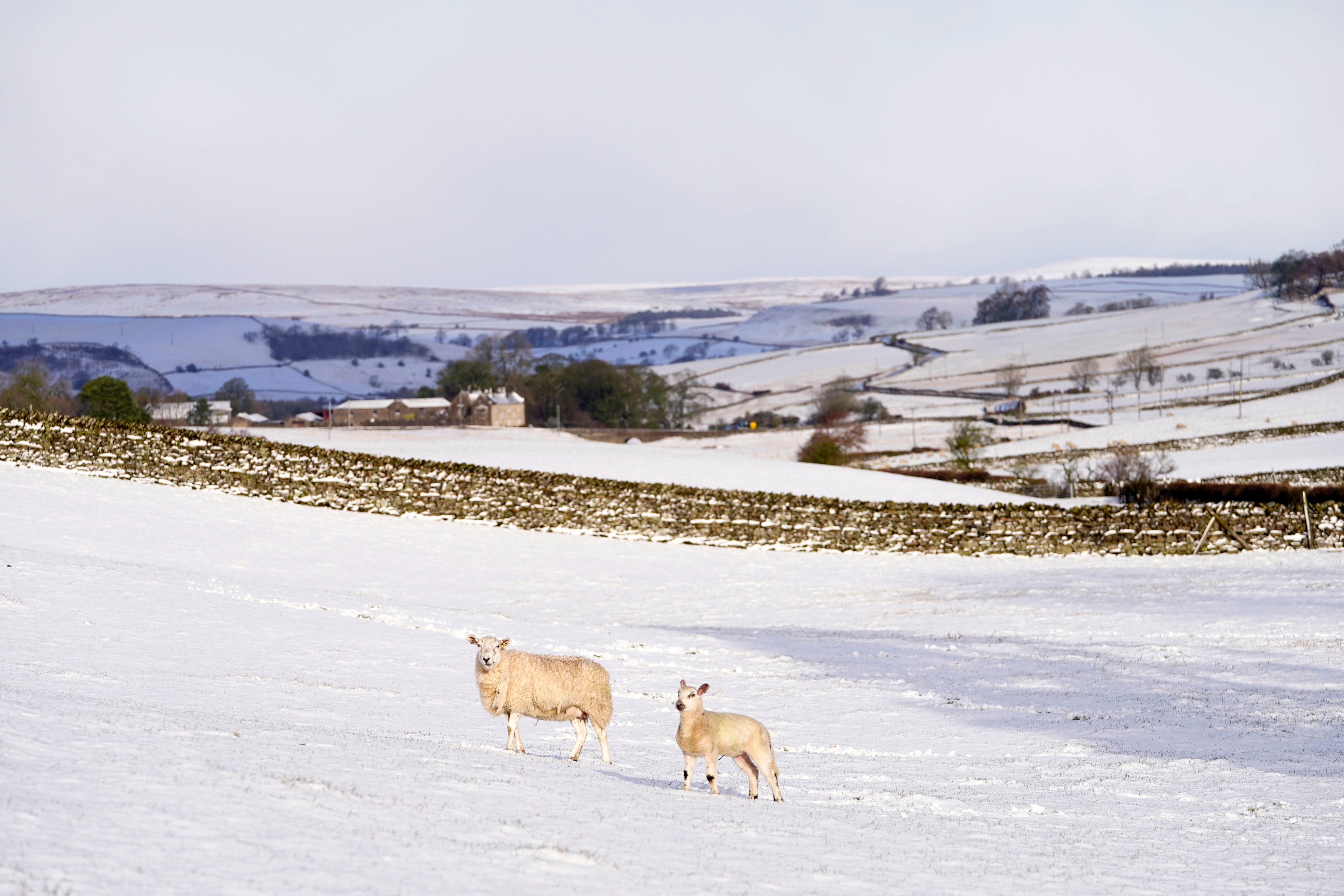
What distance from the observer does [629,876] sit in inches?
267

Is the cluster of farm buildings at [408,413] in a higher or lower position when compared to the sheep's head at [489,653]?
higher

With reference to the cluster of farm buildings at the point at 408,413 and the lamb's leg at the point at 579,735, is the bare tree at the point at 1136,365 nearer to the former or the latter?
the cluster of farm buildings at the point at 408,413

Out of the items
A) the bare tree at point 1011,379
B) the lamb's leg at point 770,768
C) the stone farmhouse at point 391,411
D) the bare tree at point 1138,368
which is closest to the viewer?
the lamb's leg at point 770,768

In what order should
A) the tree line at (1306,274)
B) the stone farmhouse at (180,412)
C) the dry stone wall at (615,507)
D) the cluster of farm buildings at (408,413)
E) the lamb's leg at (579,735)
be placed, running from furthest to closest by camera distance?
the tree line at (1306,274) < the cluster of farm buildings at (408,413) < the stone farmhouse at (180,412) < the dry stone wall at (615,507) < the lamb's leg at (579,735)

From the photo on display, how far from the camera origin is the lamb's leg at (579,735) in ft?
35.4

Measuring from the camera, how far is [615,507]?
41.0 meters

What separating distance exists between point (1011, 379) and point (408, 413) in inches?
2831

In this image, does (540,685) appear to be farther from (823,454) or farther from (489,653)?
(823,454)

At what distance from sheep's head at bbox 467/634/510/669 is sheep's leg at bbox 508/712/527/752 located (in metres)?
0.67

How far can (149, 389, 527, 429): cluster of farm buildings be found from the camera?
9831 cm

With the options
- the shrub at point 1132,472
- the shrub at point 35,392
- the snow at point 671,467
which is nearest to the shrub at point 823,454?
the shrub at point 1132,472

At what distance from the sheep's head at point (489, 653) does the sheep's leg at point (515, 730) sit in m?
0.67

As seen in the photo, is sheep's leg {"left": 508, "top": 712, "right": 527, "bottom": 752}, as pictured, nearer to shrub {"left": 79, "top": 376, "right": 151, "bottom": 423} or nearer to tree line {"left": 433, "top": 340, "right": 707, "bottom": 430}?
shrub {"left": 79, "top": 376, "right": 151, "bottom": 423}

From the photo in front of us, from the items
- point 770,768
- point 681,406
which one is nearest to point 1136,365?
point 681,406
